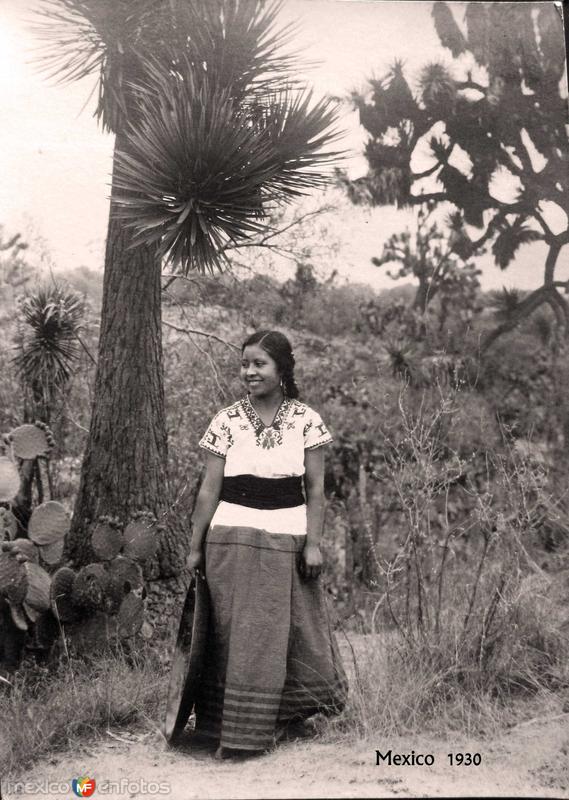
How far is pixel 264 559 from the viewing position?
10.3ft

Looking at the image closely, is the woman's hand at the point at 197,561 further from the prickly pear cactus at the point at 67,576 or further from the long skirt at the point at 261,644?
the prickly pear cactus at the point at 67,576

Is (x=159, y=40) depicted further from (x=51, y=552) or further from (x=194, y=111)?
(x=51, y=552)

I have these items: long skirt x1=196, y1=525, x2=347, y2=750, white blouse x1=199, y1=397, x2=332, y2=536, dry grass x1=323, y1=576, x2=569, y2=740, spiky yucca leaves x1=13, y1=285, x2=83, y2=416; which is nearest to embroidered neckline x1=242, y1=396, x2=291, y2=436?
white blouse x1=199, y1=397, x2=332, y2=536

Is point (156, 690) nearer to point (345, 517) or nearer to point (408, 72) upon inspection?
point (345, 517)

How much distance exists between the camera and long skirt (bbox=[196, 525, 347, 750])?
3070 mm

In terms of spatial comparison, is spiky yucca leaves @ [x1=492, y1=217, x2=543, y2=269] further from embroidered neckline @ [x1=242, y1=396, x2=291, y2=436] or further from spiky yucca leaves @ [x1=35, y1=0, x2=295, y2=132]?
embroidered neckline @ [x1=242, y1=396, x2=291, y2=436]

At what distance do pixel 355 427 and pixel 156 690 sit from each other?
237 cm

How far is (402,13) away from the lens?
392 centimetres

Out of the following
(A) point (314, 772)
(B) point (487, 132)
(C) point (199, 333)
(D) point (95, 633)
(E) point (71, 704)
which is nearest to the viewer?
(A) point (314, 772)

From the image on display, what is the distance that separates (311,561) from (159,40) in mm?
2526

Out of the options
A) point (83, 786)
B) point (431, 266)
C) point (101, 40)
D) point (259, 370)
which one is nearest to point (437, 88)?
point (431, 266)

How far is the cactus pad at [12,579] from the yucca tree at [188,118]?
2.02ft

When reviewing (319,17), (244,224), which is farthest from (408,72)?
(244,224)

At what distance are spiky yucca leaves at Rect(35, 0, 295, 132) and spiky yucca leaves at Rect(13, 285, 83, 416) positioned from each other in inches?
41.3
